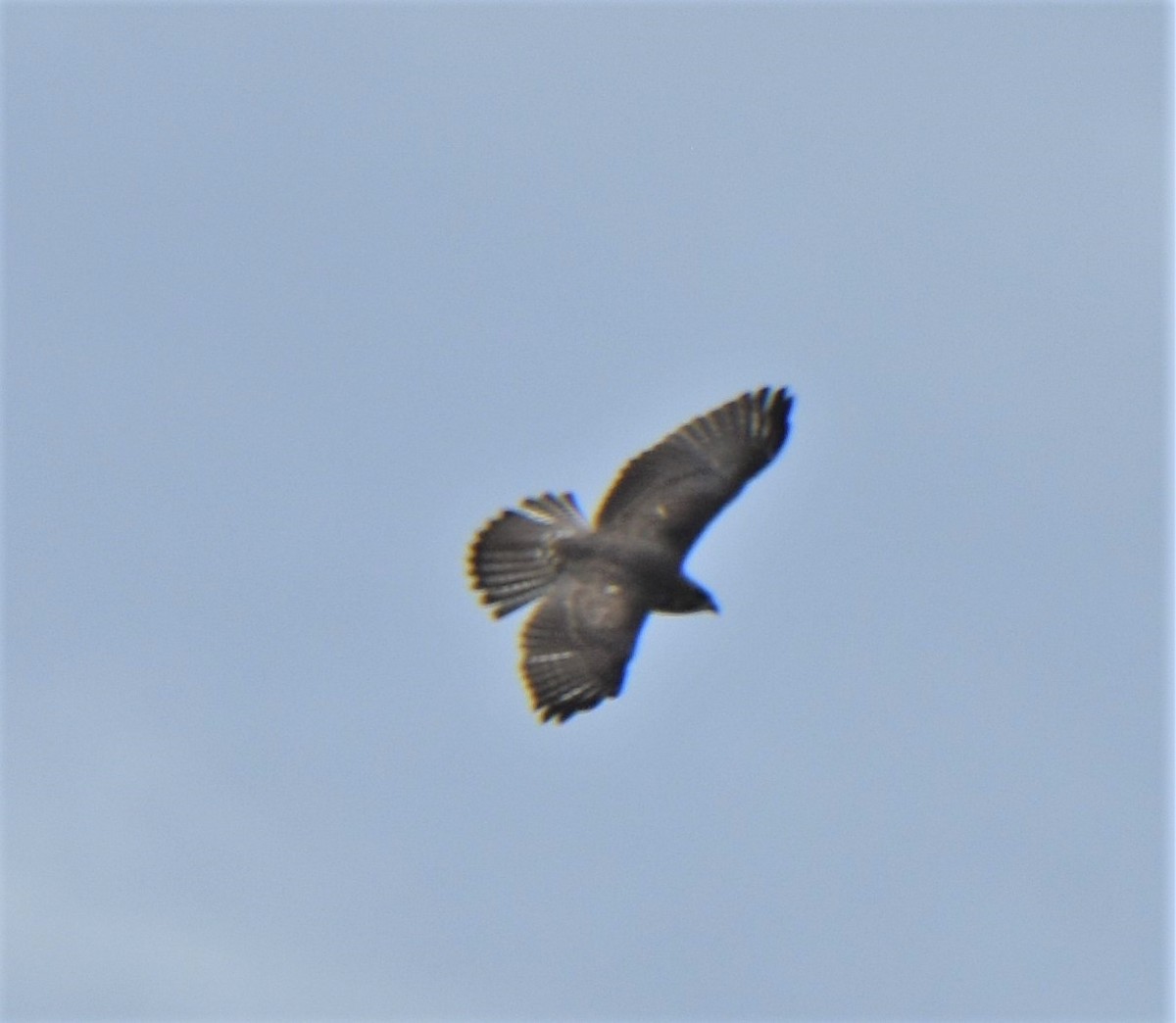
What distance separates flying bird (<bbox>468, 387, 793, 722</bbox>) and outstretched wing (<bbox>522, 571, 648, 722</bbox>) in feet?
0.04

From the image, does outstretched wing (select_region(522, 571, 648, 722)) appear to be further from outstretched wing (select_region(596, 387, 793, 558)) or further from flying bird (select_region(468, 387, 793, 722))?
outstretched wing (select_region(596, 387, 793, 558))

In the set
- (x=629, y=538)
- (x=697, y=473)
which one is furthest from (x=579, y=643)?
(x=697, y=473)

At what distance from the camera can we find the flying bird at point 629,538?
84.3ft

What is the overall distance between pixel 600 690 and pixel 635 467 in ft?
7.33

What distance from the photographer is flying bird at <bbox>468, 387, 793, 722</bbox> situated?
25703 millimetres

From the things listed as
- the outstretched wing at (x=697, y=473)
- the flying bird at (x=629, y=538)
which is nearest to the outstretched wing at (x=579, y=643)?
the flying bird at (x=629, y=538)

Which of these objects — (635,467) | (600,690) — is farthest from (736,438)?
(600,690)

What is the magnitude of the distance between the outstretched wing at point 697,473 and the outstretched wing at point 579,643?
0.69 meters

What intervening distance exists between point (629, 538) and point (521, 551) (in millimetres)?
1016

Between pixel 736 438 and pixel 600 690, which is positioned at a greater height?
pixel 736 438

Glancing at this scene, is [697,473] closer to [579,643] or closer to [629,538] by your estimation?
[629,538]

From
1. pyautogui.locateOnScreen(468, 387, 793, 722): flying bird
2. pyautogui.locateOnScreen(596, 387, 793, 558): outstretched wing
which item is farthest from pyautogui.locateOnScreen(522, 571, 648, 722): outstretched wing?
pyautogui.locateOnScreen(596, 387, 793, 558): outstretched wing

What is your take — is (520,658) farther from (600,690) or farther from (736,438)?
(736,438)

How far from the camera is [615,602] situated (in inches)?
1011
